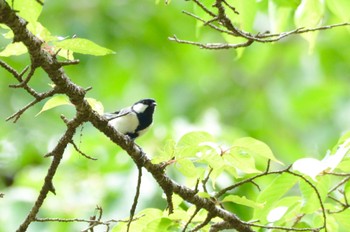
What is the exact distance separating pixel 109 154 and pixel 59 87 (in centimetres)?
210

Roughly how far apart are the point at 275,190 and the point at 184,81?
4.78 meters

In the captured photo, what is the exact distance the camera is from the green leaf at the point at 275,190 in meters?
A: 1.75

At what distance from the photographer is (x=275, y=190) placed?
5.79ft

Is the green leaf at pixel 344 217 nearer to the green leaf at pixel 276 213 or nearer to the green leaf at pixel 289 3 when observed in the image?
the green leaf at pixel 276 213

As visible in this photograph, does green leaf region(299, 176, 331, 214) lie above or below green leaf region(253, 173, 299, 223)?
below

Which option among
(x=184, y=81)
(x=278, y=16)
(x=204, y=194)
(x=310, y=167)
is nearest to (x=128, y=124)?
(x=278, y=16)

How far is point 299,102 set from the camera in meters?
6.06

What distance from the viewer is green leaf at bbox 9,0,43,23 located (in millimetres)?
1343

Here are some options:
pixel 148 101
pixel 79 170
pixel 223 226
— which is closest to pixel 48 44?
pixel 223 226

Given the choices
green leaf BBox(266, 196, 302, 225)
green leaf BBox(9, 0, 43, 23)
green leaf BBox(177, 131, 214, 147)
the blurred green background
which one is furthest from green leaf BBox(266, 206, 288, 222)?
the blurred green background

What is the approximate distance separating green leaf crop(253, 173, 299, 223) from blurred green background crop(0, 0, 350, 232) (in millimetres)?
2705

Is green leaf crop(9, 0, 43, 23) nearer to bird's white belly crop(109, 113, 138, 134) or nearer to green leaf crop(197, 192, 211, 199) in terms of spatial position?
green leaf crop(197, 192, 211, 199)

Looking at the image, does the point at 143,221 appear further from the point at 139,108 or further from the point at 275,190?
the point at 139,108

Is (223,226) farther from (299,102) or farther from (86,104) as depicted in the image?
(299,102)
